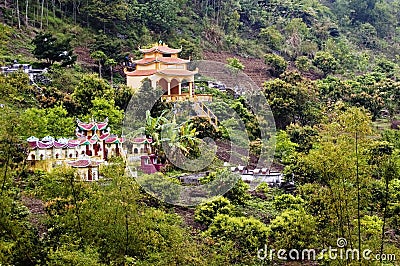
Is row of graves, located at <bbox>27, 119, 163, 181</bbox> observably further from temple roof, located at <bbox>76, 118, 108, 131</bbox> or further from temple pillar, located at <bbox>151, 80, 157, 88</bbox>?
temple pillar, located at <bbox>151, 80, 157, 88</bbox>

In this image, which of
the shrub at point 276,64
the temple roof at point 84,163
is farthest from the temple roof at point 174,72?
the shrub at point 276,64

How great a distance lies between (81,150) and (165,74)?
6.43m

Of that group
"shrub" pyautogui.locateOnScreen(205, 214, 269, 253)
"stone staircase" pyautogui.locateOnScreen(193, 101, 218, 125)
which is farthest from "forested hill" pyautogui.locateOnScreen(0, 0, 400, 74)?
"shrub" pyautogui.locateOnScreen(205, 214, 269, 253)

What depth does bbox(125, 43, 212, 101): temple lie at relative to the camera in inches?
744

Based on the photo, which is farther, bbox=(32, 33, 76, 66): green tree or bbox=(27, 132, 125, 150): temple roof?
bbox=(32, 33, 76, 66): green tree

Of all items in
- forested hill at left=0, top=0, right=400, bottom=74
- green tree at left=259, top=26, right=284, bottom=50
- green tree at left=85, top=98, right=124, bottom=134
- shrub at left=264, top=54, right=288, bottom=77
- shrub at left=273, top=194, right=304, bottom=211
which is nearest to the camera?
shrub at left=273, top=194, right=304, bottom=211

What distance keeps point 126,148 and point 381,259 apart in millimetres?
7263

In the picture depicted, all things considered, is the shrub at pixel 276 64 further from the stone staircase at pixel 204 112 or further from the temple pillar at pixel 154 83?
the temple pillar at pixel 154 83

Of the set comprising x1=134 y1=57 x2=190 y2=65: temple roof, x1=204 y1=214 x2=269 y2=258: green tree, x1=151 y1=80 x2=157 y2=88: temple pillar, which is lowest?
x1=204 y1=214 x2=269 y2=258: green tree

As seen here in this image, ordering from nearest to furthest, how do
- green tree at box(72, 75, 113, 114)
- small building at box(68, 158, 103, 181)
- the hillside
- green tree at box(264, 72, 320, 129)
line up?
the hillside
small building at box(68, 158, 103, 181)
green tree at box(72, 75, 113, 114)
green tree at box(264, 72, 320, 129)

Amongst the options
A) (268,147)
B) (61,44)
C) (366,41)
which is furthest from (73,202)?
(366,41)

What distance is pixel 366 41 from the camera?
38906mm

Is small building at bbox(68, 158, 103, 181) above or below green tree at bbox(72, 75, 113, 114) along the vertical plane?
below

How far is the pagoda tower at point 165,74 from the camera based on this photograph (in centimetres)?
1889
